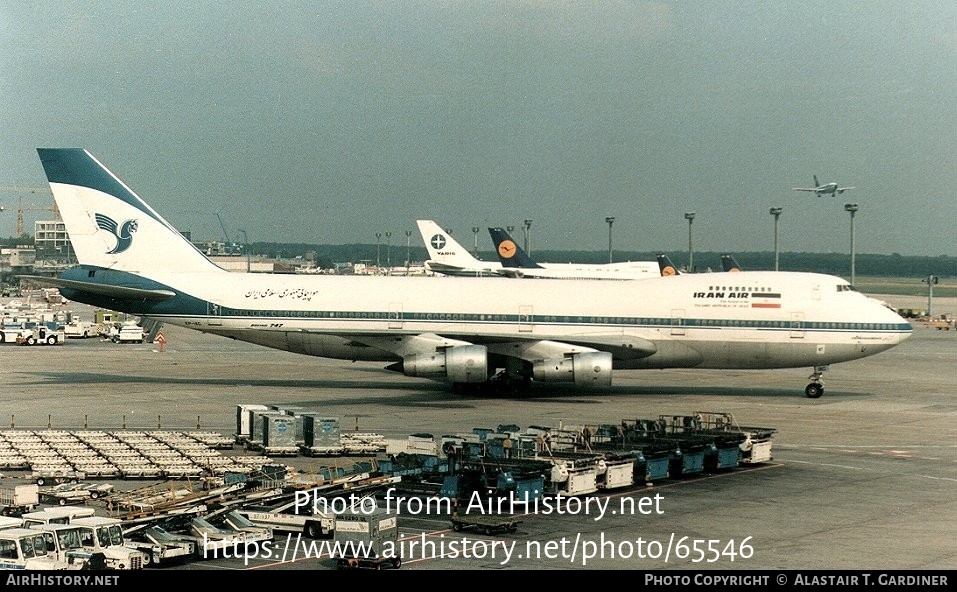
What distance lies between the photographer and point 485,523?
75.2ft

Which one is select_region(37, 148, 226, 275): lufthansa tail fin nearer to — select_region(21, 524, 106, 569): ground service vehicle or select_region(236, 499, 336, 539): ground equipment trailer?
select_region(236, 499, 336, 539): ground equipment trailer

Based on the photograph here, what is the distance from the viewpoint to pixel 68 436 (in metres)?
34.9

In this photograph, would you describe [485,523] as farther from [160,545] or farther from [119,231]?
[119,231]

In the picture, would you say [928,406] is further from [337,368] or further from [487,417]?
[337,368]

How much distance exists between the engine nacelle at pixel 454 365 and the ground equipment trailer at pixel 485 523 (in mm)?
22104

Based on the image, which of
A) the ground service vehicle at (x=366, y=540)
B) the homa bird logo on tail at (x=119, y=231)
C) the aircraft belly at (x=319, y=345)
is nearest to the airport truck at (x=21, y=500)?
the ground service vehicle at (x=366, y=540)

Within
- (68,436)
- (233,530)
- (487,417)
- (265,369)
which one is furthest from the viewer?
(265,369)

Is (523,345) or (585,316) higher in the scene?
(585,316)

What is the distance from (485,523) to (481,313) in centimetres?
2612

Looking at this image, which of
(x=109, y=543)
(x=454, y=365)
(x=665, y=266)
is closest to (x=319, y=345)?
(x=454, y=365)

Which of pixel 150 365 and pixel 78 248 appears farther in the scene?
pixel 150 365

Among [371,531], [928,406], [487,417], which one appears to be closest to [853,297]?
[928,406]

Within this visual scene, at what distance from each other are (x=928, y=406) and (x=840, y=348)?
13.5 feet
